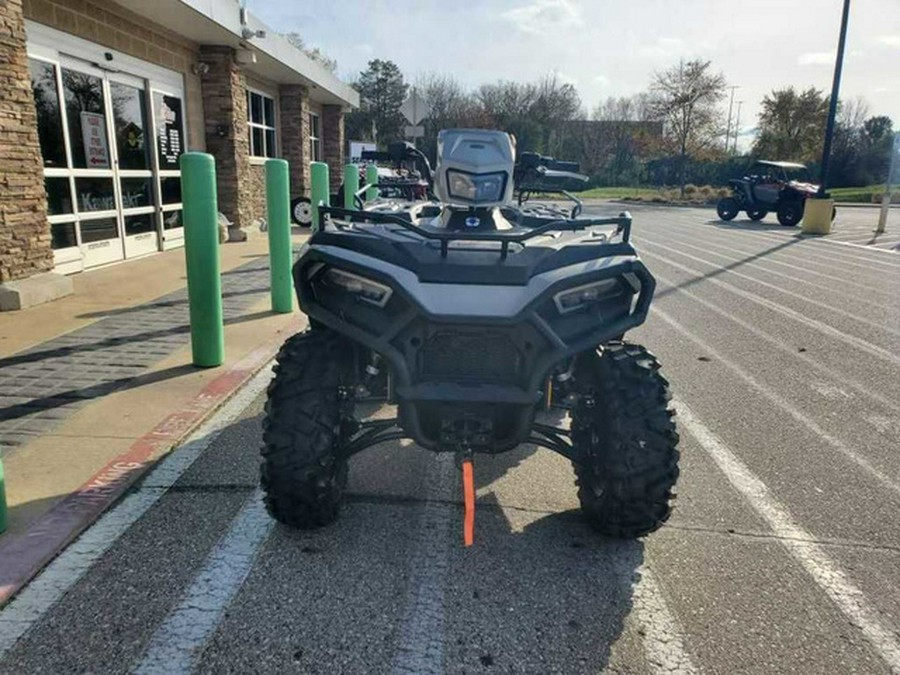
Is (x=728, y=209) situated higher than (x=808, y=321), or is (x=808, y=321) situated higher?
(x=728, y=209)

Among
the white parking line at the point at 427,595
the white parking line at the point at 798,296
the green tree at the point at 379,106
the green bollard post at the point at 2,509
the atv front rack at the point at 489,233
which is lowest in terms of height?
the white parking line at the point at 798,296

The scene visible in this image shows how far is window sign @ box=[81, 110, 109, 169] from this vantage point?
9.50 metres

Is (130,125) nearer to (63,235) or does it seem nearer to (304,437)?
(63,235)

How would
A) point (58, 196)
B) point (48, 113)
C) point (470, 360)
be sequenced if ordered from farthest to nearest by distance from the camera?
point (58, 196) → point (48, 113) → point (470, 360)

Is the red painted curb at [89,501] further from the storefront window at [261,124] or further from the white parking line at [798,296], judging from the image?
the storefront window at [261,124]

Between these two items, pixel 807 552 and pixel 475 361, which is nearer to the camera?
pixel 475 361

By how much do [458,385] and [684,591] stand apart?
3.92ft

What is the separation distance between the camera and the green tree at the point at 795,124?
137ft

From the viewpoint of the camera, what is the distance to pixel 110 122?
10.1 meters

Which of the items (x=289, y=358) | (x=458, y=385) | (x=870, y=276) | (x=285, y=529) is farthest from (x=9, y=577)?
(x=870, y=276)

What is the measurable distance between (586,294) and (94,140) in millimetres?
9168

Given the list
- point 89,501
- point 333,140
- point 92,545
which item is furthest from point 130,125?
point 333,140

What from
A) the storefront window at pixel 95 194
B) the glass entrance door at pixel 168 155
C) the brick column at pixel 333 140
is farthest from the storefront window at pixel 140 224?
the brick column at pixel 333 140

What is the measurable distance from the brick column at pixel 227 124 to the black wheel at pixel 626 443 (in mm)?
11905
